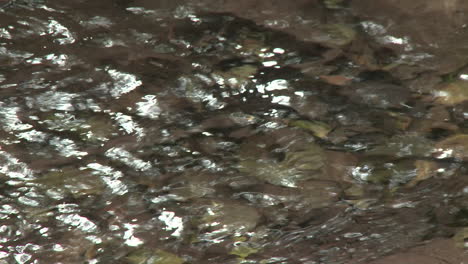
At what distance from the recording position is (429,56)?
3.21 m

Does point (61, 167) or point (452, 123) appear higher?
point (452, 123)

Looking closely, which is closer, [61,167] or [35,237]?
[35,237]

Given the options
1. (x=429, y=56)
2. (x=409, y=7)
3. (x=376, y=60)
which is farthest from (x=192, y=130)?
(x=409, y=7)

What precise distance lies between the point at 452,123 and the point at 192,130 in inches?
41.3

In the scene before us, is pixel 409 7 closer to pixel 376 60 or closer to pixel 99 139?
pixel 376 60

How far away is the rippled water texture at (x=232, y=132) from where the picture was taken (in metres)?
2.32

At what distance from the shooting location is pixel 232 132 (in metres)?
2.82

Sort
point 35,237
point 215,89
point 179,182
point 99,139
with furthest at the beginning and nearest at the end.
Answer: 1. point 215,89
2. point 99,139
3. point 179,182
4. point 35,237

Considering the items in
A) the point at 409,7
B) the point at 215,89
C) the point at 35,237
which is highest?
the point at 409,7

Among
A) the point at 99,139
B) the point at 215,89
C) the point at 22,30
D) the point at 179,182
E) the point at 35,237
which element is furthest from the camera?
the point at 22,30

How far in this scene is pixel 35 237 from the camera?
2324 mm

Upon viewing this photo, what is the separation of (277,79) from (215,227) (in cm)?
98

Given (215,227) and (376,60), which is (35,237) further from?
(376,60)

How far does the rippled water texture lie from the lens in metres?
2.32
